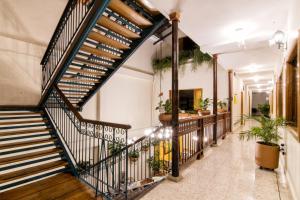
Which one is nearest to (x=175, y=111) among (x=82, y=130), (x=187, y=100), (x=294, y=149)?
(x=294, y=149)

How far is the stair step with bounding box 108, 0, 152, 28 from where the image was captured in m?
2.96

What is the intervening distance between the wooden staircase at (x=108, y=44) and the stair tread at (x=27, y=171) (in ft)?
6.37

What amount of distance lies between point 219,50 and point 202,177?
3.83 metres

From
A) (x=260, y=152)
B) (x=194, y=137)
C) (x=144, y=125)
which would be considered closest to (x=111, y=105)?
(x=144, y=125)

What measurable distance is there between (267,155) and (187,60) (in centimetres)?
689

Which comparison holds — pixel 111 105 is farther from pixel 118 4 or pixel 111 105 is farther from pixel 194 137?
pixel 118 4

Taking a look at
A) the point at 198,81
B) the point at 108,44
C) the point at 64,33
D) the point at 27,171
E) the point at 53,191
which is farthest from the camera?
the point at 198,81

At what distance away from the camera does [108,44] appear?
3721mm

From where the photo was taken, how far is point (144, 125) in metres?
9.77

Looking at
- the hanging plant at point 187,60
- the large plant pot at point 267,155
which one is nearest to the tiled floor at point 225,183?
the large plant pot at point 267,155

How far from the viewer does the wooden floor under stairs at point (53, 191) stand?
2740 mm

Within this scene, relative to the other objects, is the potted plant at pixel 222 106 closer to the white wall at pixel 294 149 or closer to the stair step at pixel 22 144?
the white wall at pixel 294 149

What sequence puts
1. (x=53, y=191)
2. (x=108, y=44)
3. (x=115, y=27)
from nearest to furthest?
(x=53, y=191) < (x=115, y=27) < (x=108, y=44)

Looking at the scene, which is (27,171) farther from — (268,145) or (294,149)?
(268,145)
